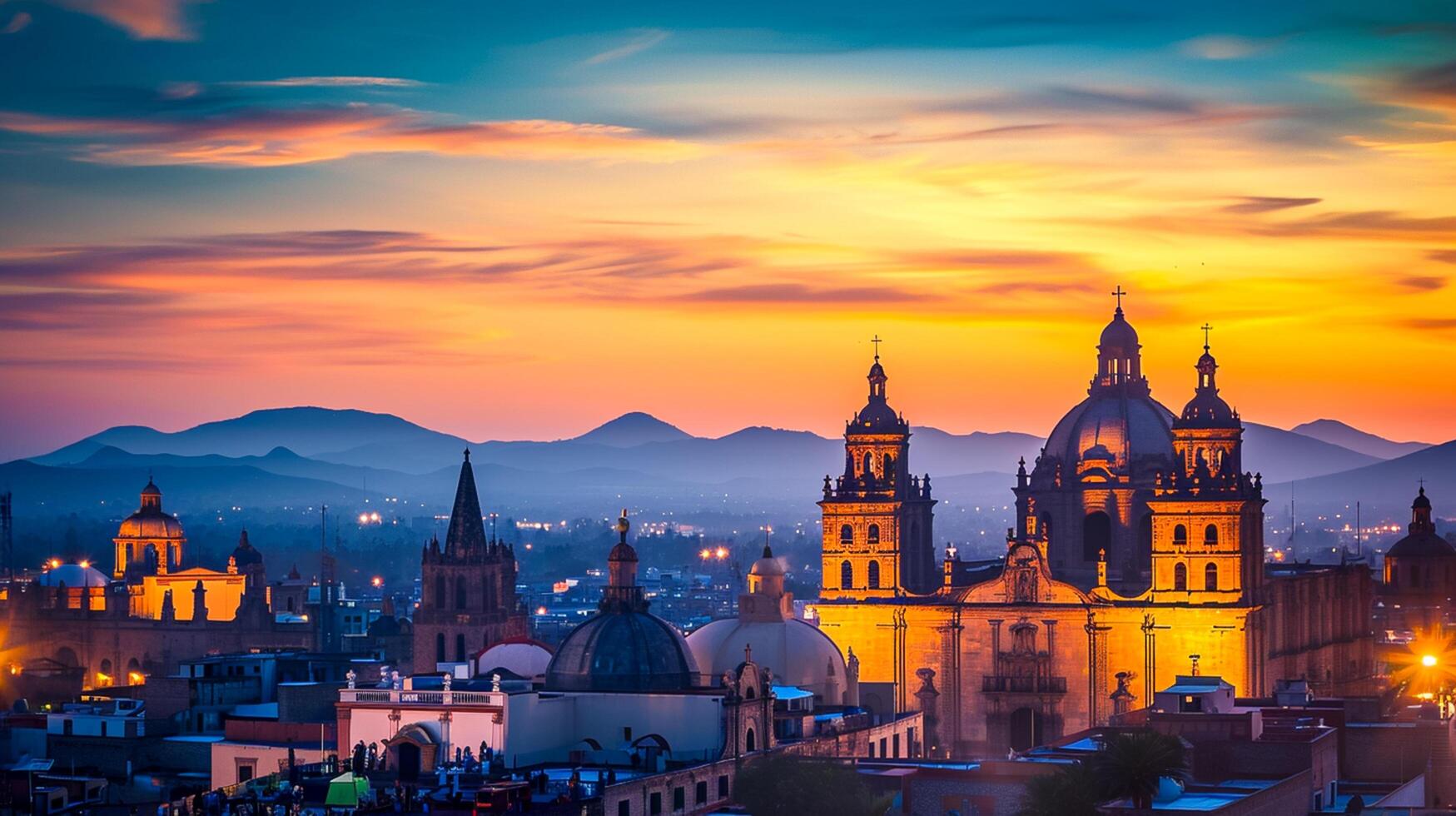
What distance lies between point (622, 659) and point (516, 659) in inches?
724

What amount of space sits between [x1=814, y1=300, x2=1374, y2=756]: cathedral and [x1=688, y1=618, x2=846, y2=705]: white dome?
8.92 metres

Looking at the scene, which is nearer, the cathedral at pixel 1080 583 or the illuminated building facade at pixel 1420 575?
the cathedral at pixel 1080 583

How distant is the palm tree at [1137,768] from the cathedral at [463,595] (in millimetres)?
61395

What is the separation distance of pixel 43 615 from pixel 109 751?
2988 inches

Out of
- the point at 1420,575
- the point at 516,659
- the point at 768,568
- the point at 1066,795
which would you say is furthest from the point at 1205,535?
the point at 1420,575

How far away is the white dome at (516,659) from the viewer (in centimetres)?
11556

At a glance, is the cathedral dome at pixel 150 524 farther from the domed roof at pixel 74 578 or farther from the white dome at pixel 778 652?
the white dome at pixel 778 652

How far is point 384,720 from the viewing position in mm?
93625

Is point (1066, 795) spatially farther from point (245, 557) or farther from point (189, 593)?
point (245, 557)

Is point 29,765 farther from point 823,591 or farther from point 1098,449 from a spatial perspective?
point 1098,449

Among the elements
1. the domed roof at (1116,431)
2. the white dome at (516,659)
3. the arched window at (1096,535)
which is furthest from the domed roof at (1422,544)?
the white dome at (516,659)

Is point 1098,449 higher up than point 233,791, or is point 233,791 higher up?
point 1098,449

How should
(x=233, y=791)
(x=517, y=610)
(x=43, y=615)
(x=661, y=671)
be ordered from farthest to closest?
1. (x=43, y=615)
2. (x=517, y=610)
3. (x=661, y=671)
4. (x=233, y=791)

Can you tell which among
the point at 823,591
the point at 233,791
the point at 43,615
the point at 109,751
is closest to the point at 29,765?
the point at 109,751
